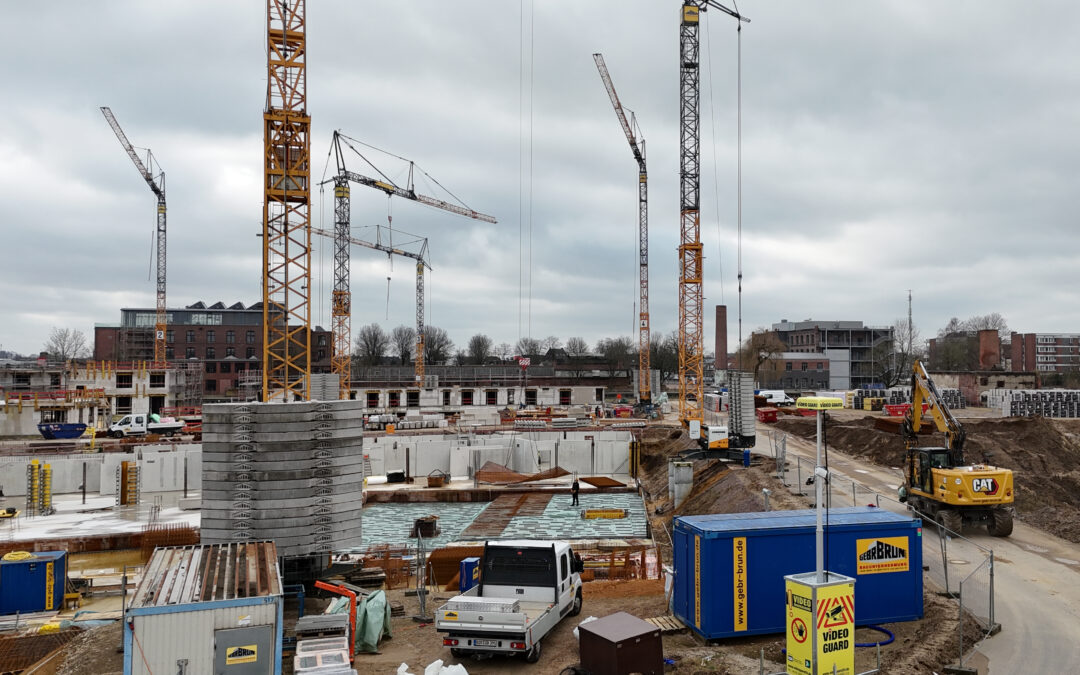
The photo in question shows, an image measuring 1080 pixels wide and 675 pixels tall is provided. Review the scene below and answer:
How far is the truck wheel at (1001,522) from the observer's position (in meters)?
19.8

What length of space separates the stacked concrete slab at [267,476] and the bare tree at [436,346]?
120 m

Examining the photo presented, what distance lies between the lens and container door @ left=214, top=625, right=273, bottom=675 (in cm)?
945

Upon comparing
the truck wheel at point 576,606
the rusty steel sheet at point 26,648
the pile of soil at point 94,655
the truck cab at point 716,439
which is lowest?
the rusty steel sheet at point 26,648

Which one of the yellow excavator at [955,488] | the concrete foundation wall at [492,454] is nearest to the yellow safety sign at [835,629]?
the yellow excavator at [955,488]

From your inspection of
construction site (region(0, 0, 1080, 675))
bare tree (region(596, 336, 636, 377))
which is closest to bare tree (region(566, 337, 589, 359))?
bare tree (region(596, 336, 636, 377))

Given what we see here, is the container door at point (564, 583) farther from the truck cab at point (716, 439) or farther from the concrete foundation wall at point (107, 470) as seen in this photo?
the concrete foundation wall at point (107, 470)

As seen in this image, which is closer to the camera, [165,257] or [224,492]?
[224,492]

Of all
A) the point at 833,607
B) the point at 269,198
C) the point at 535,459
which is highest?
the point at 269,198

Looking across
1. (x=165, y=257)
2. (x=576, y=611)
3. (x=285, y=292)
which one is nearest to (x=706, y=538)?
(x=576, y=611)

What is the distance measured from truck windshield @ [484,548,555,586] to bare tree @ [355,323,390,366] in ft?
403

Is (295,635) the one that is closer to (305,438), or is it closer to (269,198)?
(305,438)

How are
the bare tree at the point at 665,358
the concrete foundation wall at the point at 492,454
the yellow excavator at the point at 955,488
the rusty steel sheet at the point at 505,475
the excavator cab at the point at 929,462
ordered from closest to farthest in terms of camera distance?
the yellow excavator at the point at 955,488 → the excavator cab at the point at 929,462 → the rusty steel sheet at the point at 505,475 → the concrete foundation wall at the point at 492,454 → the bare tree at the point at 665,358

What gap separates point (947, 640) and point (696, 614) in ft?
12.9

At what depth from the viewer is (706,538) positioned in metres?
11.7
